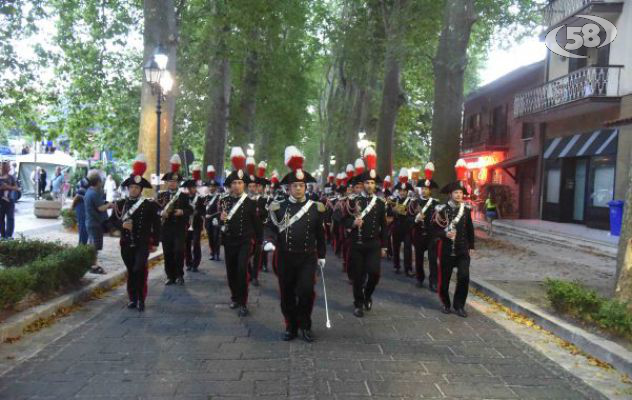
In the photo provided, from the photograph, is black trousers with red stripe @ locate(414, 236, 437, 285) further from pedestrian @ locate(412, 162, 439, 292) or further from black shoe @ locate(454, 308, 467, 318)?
black shoe @ locate(454, 308, 467, 318)

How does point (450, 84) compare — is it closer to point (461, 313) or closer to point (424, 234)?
point (424, 234)

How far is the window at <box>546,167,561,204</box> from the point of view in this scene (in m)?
26.5

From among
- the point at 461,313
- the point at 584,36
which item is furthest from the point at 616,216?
the point at 461,313

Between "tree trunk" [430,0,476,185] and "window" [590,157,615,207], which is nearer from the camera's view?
"tree trunk" [430,0,476,185]

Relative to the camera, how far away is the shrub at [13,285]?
6676mm

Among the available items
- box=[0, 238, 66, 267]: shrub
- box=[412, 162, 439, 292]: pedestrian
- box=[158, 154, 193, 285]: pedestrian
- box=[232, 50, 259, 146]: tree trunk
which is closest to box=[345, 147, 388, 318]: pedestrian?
box=[412, 162, 439, 292]: pedestrian

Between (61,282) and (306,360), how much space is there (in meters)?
4.52

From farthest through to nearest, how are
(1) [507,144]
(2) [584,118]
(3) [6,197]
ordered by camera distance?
(1) [507,144] → (2) [584,118] → (3) [6,197]

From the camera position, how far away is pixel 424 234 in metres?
11.1

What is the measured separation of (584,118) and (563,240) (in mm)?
→ 8235

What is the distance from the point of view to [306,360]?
19.2ft

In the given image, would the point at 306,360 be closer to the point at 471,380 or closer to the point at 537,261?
the point at 471,380

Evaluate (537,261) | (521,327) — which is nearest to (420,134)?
(537,261)

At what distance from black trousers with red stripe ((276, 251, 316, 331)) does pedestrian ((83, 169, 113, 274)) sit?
4952 millimetres
